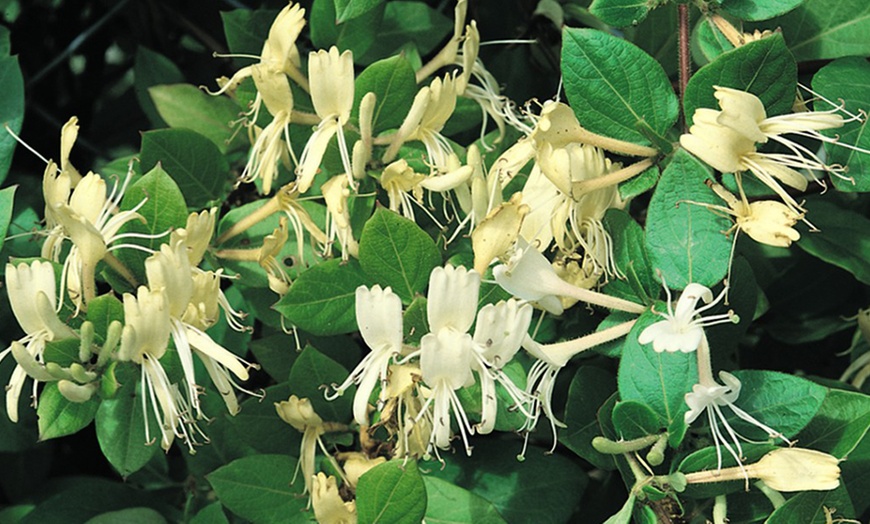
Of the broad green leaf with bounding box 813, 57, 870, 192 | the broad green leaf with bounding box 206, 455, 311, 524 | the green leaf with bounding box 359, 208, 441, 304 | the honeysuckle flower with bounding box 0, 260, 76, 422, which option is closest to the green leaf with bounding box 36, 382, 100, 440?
the honeysuckle flower with bounding box 0, 260, 76, 422

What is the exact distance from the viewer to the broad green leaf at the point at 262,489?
0.87m

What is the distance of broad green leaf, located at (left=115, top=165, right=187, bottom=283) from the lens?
829 millimetres

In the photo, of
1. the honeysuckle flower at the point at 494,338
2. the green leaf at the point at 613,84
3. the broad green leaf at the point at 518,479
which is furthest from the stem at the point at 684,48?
the broad green leaf at the point at 518,479

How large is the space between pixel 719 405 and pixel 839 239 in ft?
0.93

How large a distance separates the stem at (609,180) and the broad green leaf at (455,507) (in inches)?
10.4

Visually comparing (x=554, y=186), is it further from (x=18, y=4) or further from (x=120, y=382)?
(x=18, y=4)

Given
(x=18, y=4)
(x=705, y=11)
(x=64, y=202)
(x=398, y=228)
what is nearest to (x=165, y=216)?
(x=64, y=202)

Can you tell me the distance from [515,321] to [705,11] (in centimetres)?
32

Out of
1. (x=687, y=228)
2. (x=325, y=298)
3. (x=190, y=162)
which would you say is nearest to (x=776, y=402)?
(x=687, y=228)

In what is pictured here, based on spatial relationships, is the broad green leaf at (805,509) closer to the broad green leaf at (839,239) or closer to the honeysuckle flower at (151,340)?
the broad green leaf at (839,239)

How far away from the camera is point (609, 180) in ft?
2.58

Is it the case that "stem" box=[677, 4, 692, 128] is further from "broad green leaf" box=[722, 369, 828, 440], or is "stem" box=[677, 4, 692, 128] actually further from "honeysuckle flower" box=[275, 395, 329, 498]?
"honeysuckle flower" box=[275, 395, 329, 498]

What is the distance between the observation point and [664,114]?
792 millimetres

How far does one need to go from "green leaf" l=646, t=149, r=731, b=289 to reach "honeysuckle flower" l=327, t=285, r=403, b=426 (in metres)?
0.20
